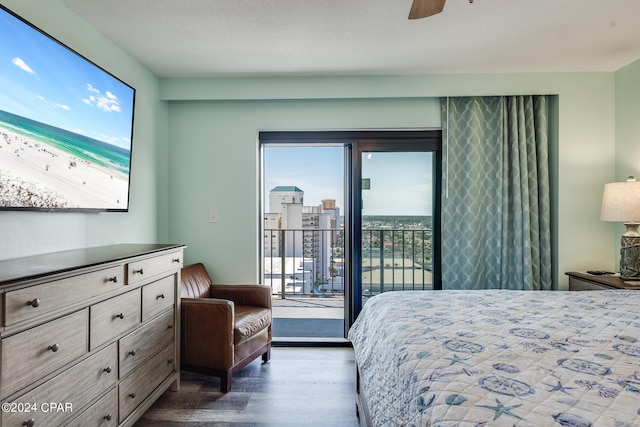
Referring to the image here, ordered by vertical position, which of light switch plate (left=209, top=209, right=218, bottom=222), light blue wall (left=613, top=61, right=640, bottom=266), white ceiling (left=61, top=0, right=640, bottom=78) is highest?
white ceiling (left=61, top=0, right=640, bottom=78)

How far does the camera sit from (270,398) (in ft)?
8.14

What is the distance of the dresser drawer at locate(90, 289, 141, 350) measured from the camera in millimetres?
1663

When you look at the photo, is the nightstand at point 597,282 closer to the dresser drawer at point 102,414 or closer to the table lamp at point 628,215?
the table lamp at point 628,215

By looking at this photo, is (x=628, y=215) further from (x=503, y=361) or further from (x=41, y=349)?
(x=41, y=349)

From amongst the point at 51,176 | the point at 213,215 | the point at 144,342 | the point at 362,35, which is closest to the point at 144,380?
the point at 144,342

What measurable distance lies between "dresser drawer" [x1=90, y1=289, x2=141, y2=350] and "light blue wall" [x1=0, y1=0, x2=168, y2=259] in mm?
529

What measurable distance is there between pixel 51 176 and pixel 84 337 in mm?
903

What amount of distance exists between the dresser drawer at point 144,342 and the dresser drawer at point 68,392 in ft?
0.30

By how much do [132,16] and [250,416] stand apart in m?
2.69

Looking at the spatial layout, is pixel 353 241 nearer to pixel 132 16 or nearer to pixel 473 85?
pixel 473 85

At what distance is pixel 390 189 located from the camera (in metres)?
3.54

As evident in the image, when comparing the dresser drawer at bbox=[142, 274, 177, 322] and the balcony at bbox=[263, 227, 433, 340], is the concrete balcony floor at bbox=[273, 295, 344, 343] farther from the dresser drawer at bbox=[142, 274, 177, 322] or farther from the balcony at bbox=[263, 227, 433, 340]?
the dresser drawer at bbox=[142, 274, 177, 322]

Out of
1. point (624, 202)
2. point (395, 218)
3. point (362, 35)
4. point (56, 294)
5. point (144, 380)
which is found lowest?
point (144, 380)

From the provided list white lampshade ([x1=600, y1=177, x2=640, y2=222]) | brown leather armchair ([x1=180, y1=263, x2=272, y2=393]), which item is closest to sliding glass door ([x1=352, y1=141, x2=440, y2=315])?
brown leather armchair ([x1=180, y1=263, x2=272, y2=393])
